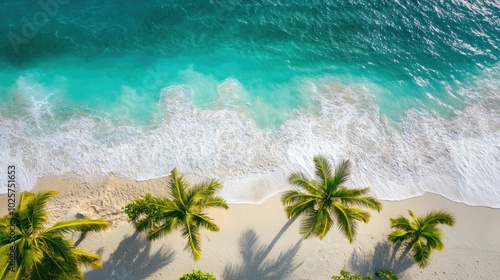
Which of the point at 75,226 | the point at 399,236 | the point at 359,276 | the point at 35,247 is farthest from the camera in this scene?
the point at 399,236

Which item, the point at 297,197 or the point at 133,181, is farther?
the point at 133,181

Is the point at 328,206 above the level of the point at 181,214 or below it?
below

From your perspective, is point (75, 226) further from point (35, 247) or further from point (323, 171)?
point (323, 171)

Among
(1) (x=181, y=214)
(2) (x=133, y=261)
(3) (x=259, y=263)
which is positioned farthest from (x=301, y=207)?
(2) (x=133, y=261)

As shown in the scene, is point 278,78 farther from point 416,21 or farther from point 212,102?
point 416,21

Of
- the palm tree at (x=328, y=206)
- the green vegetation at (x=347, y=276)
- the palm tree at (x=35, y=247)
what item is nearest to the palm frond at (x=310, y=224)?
the palm tree at (x=328, y=206)

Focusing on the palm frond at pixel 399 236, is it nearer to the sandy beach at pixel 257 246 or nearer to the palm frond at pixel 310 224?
the sandy beach at pixel 257 246
